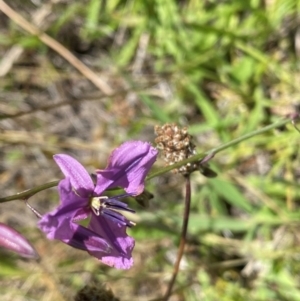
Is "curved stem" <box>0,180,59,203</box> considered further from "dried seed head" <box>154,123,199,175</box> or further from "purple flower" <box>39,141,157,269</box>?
"dried seed head" <box>154,123,199,175</box>

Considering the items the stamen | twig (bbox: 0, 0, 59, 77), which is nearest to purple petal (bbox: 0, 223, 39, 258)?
the stamen

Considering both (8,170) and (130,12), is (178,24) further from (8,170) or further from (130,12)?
(8,170)

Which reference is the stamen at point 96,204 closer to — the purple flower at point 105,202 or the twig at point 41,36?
the purple flower at point 105,202

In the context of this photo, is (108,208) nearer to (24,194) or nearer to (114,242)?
(114,242)

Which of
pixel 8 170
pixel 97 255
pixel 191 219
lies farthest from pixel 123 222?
pixel 8 170

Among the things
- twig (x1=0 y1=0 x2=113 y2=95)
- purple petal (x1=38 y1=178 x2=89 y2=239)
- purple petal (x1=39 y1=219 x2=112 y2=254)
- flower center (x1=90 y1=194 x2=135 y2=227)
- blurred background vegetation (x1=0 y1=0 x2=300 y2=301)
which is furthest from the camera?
blurred background vegetation (x1=0 y1=0 x2=300 y2=301)

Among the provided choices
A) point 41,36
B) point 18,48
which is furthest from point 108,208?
point 18,48

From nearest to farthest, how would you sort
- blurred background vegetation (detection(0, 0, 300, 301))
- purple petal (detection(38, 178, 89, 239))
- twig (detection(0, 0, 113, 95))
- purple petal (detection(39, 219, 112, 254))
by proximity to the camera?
purple petal (detection(38, 178, 89, 239))
purple petal (detection(39, 219, 112, 254))
twig (detection(0, 0, 113, 95))
blurred background vegetation (detection(0, 0, 300, 301))

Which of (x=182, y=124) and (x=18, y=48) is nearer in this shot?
(x=182, y=124)
